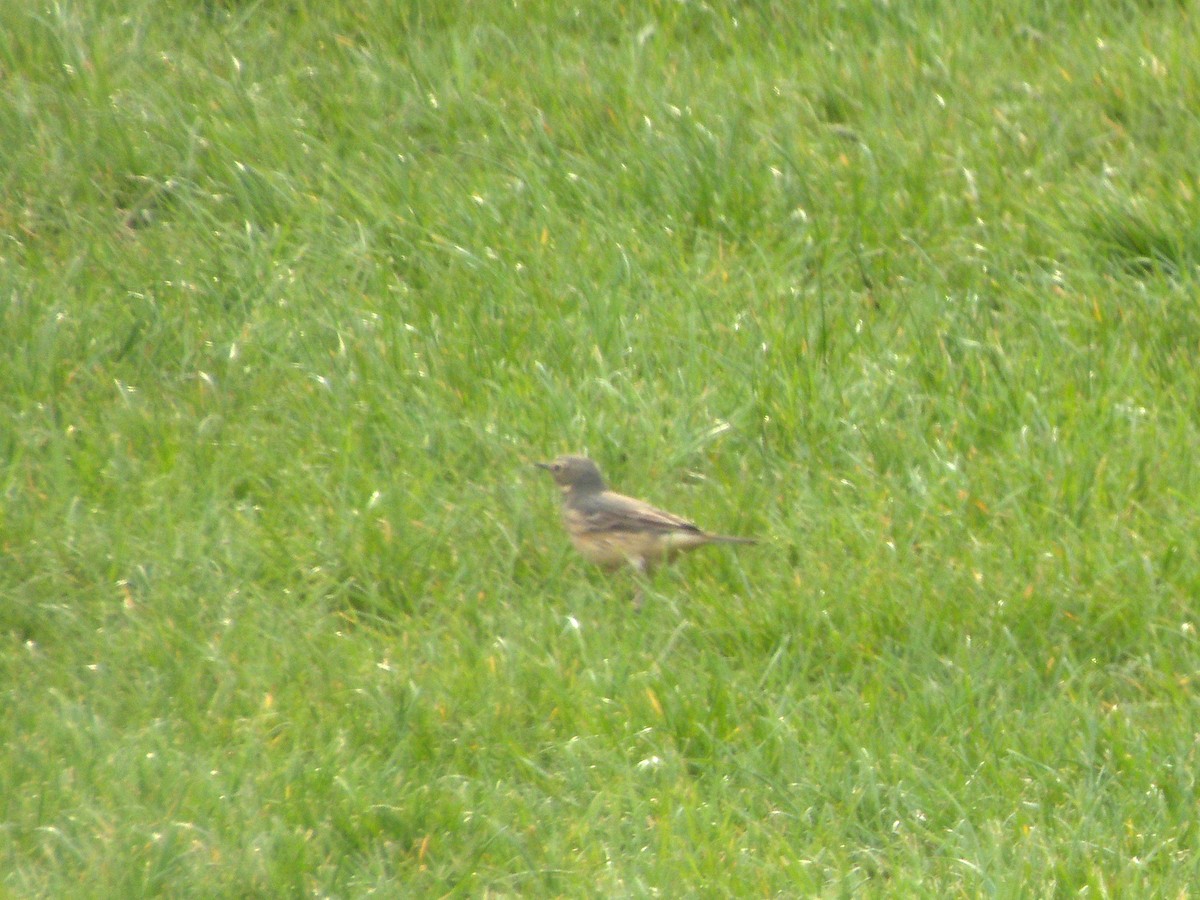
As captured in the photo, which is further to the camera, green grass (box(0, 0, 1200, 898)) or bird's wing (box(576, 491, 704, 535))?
bird's wing (box(576, 491, 704, 535))

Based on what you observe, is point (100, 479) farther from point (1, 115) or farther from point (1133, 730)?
point (1133, 730)

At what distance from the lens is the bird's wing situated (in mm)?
6059

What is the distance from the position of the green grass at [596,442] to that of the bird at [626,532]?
0.10 m

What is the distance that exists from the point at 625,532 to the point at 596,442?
84 centimetres

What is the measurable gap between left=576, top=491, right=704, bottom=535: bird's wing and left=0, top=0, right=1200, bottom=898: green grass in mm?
157

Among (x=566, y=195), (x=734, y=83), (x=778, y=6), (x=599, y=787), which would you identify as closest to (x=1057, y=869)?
(x=599, y=787)

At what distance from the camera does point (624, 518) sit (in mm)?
6059

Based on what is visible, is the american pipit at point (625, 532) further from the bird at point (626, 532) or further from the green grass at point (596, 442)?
the green grass at point (596, 442)

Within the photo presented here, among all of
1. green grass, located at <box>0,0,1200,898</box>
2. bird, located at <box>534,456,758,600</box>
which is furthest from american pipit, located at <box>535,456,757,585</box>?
green grass, located at <box>0,0,1200,898</box>

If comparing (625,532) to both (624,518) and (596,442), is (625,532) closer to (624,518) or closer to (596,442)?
(624,518)

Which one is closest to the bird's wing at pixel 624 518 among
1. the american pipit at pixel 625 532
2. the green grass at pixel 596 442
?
the american pipit at pixel 625 532

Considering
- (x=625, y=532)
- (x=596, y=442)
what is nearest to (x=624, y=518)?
(x=625, y=532)

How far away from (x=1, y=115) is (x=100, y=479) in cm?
278

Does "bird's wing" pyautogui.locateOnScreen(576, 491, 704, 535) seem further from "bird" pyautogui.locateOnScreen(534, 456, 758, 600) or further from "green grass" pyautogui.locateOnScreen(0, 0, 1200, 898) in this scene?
"green grass" pyautogui.locateOnScreen(0, 0, 1200, 898)
